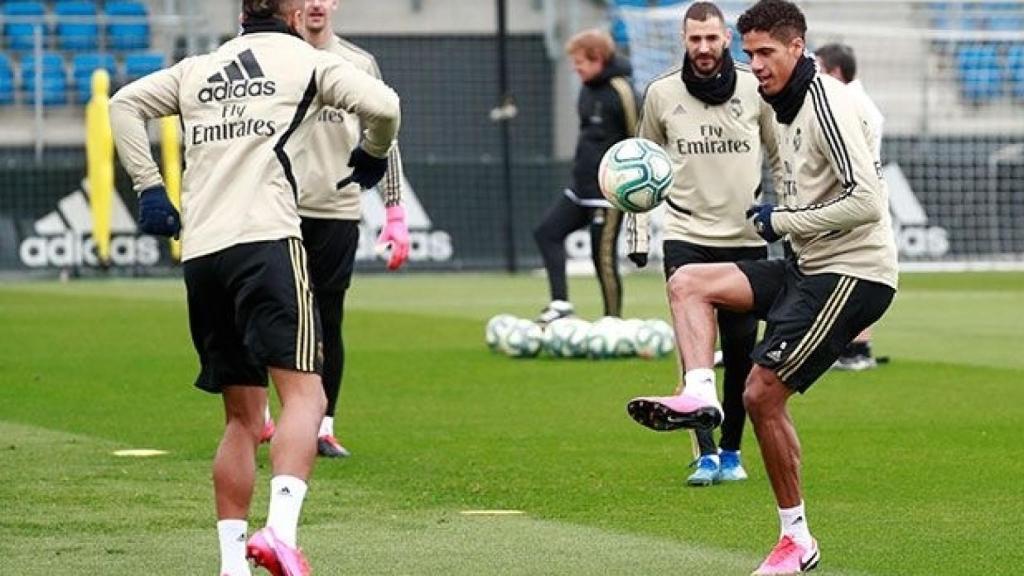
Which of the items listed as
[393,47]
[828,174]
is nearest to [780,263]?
[828,174]

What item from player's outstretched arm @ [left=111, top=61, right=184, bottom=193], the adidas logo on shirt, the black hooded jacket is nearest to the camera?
the adidas logo on shirt

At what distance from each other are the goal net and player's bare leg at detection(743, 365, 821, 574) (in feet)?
69.8

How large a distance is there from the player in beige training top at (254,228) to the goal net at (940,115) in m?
21.9

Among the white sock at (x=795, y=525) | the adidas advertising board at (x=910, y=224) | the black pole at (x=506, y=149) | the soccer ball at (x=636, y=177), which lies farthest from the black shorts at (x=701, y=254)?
the adidas advertising board at (x=910, y=224)

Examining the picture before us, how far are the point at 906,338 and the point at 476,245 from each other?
39.5 ft

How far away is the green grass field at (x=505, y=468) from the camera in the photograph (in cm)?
827

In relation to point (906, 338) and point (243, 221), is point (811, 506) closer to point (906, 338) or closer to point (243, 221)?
point (243, 221)

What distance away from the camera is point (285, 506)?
703 cm

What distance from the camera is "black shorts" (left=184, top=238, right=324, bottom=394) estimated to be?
7.20 m

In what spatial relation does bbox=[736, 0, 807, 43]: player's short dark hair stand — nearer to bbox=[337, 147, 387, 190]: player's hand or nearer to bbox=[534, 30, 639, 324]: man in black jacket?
bbox=[337, 147, 387, 190]: player's hand

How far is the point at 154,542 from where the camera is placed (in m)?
8.52

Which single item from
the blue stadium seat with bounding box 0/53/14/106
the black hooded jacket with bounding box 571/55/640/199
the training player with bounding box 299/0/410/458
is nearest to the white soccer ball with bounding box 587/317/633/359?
the black hooded jacket with bounding box 571/55/640/199

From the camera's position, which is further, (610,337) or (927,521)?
(610,337)

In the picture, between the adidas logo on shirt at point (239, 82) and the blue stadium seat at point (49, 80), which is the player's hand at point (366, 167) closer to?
the adidas logo on shirt at point (239, 82)
